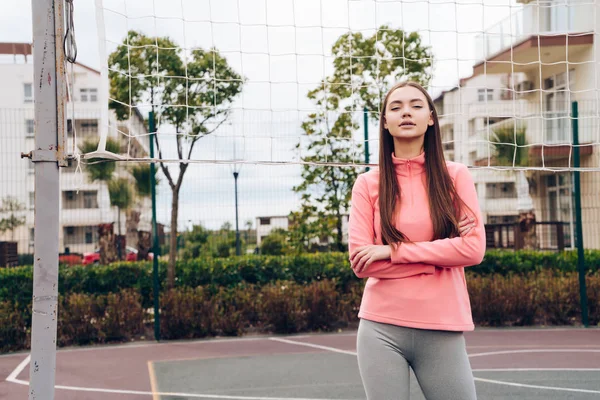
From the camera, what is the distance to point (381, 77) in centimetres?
1196

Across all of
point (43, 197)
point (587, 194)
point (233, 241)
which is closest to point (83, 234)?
point (233, 241)

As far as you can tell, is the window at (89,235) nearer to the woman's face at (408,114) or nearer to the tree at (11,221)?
the tree at (11,221)

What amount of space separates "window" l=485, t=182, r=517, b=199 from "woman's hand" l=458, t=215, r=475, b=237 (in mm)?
14039

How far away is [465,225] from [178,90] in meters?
7.48

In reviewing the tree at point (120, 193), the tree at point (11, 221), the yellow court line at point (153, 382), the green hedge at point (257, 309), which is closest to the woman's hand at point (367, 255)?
the yellow court line at point (153, 382)

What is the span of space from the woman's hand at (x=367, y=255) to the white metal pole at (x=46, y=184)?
A: 141 centimetres

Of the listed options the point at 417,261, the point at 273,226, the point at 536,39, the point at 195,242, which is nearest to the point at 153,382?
the point at 195,242

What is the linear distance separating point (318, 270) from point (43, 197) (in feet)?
23.3

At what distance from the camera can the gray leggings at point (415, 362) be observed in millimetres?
2268

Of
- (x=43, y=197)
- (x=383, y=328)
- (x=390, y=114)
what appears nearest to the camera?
(x=383, y=328)

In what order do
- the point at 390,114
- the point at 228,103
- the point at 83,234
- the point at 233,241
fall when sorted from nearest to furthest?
the point at 390,114 → the point at 228,103 → the point at 233,241 → the point at 83,234

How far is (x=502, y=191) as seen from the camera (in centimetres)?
1750

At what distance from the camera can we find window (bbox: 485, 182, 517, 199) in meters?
16.2

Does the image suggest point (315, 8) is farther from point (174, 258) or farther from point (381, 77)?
point (381, 77)
